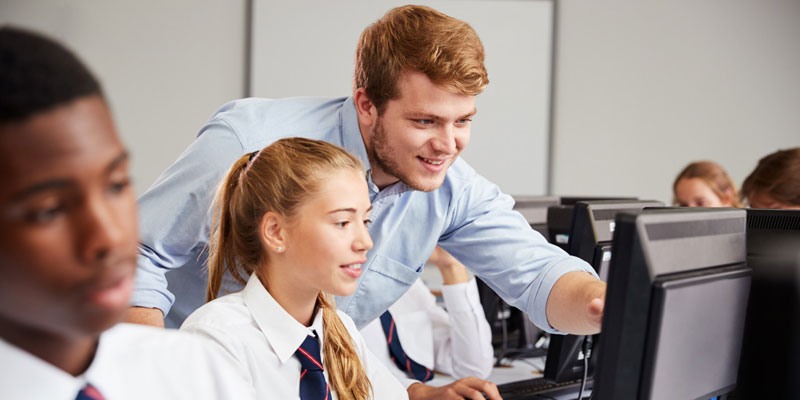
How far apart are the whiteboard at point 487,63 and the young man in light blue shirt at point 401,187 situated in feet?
8.32

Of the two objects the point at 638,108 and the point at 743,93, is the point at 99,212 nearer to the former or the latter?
the point at 638,108

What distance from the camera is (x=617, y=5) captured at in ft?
14.2

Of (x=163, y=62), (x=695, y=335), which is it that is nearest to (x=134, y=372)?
(x=695, y=335)

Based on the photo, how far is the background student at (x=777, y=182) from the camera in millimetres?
1931

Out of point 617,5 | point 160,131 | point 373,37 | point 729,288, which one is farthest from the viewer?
point 617,5

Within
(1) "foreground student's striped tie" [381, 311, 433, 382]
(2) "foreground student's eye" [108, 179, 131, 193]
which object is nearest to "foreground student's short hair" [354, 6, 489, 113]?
(1) "foreground student's striped tie" [381, 311, 433, 382]

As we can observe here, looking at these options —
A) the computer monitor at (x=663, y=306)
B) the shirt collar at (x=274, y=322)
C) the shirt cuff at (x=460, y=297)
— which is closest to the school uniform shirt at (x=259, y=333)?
the shirt collar at (x=274, y=322)

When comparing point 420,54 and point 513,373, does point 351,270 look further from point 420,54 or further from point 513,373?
point 513,373

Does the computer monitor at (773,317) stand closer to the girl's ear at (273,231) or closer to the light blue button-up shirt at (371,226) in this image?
the light blue button-up shirt at (371,226)

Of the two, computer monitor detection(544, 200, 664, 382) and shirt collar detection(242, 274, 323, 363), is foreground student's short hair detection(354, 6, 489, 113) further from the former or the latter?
shirt collar detection(242, 274, 323, 363)

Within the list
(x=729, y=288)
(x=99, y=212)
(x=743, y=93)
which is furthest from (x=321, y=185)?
(x=743, y=93)

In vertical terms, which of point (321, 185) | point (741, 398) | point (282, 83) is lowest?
point (741, 398)

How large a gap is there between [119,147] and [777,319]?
0.78 metres

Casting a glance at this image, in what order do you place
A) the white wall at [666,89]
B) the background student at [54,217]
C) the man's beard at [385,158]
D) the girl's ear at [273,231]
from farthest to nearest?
the white wall at [666,89], the man's beard at [385,158], the girl's ear at [273,231], the background student at [54,217]
